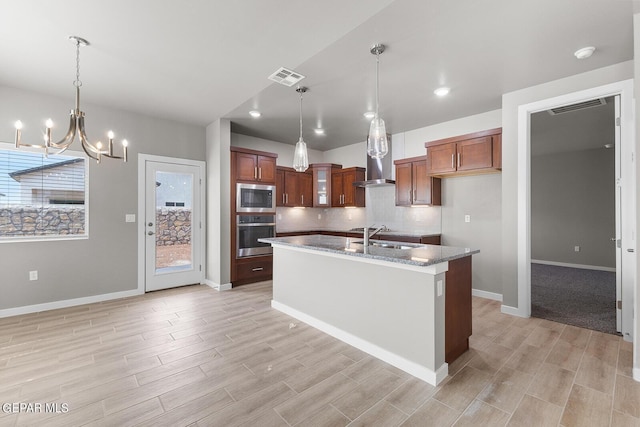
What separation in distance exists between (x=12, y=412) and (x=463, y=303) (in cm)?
332

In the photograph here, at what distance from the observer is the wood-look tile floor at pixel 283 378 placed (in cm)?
179

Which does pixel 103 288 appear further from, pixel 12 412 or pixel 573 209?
pixel 573 209

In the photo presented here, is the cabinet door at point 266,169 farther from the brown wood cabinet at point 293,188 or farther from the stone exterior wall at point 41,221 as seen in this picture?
the stone exterior wall at point 41,221

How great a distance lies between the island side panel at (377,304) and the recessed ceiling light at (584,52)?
2.35 metres

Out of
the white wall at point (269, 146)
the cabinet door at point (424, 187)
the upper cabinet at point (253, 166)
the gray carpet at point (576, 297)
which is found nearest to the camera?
the gray carpet at point (576, 297)

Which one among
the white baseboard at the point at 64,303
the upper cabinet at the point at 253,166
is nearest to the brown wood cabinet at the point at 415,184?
the upper cabinet at the point at 253,166

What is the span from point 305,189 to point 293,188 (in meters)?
0.33

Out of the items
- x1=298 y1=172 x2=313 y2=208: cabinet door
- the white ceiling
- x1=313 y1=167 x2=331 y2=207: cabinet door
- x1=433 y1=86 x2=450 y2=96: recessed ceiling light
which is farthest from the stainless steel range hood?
x1=433 y1=86 x2=450 y2=96: recessed ceiling light

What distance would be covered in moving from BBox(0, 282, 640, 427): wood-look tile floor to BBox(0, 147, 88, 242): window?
112 cm

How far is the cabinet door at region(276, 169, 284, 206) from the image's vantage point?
5867 mm

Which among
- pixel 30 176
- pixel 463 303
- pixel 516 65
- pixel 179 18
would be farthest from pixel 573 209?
pixel 30 176

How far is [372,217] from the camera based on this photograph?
19.3ft

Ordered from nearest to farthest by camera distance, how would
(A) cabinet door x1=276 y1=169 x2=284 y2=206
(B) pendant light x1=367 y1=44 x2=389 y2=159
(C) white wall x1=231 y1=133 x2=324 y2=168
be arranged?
1. (B) pendant light x1=367 y1=44 x2=389 y2=159
2. (C) white wall x1=231 y1=133 x2=324 y2=168
3. (A) cabinet door x1=276 y1=169 x2=284 y2=206

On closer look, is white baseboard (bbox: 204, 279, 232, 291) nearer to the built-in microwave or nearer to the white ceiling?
the built-in microwave
